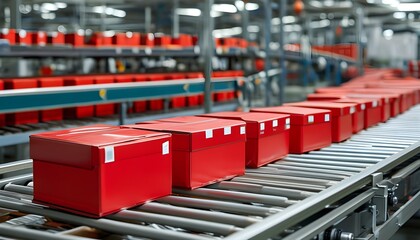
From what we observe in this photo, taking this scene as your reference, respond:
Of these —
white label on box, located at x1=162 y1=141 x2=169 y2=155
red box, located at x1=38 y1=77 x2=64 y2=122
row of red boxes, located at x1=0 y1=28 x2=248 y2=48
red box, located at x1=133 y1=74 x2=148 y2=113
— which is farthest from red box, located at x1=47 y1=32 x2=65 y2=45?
white label on box, located at x1=162 y1=141 x2=169 y2=155

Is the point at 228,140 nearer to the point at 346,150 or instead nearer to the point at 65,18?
the point at 346,150

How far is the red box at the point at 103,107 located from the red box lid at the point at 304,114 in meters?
2.98

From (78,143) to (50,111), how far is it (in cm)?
378

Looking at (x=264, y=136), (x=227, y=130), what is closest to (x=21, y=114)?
(x=264, y=136)

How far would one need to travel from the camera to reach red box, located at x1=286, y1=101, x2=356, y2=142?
3.46 metres

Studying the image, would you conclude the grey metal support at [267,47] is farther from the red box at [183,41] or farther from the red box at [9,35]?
the red box at [9,35]

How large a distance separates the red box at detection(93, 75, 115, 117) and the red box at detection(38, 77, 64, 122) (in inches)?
19.3

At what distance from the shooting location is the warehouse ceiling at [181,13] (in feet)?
33.3

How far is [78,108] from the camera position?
5.74m

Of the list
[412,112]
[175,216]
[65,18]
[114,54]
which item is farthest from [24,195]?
[65,18]

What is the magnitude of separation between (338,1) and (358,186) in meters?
12.7

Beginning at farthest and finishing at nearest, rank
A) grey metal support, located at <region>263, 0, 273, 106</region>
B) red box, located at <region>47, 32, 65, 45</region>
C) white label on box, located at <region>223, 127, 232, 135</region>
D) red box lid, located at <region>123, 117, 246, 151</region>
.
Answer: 1. grey metal support, located at <region>263, 0, 273, 106</region>
2. red box, located at <region>47, 32, 65, 45</region>
3. white label on box, located at <region>223, 127, 232, 135</region>
4. red box lid, located at <region>123, 117, 246, 151</region>

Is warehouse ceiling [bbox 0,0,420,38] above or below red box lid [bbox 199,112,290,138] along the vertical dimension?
above

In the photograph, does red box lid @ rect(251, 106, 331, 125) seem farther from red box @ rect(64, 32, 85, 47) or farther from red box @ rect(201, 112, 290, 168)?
red box @ rect(64, 32, 85, 47)
